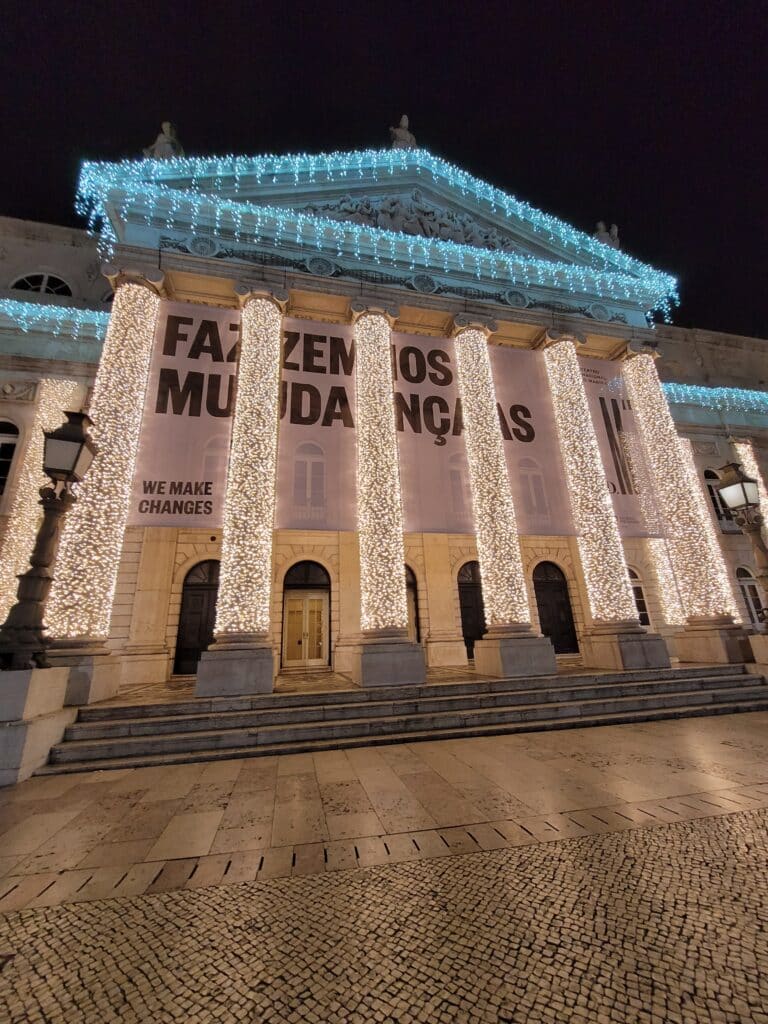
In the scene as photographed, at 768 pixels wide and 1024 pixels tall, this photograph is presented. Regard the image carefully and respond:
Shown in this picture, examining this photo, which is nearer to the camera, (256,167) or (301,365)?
A: (301,365)

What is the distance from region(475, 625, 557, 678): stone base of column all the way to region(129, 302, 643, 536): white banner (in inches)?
94.4

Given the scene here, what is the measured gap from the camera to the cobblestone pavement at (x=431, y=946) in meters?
1.65

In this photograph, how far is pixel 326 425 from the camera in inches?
384

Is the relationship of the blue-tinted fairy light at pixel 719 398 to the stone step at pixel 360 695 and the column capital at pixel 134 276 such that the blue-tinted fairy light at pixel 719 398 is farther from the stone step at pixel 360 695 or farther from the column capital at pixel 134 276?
the column capital at pixel 134 276

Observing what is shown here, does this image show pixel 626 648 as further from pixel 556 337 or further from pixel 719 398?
pixel 719 398

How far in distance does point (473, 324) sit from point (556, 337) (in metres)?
2.68

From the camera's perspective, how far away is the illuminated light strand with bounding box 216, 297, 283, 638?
8.20 meters

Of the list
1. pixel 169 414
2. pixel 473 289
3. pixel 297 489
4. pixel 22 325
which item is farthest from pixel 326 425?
pixel 22 325

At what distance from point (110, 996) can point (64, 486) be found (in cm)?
608

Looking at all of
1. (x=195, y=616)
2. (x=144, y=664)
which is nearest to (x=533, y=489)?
(x=195, y=616)

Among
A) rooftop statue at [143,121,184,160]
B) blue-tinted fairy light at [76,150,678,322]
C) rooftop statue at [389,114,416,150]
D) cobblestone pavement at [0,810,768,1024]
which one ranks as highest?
rooftop statue at [389,114,416,150]

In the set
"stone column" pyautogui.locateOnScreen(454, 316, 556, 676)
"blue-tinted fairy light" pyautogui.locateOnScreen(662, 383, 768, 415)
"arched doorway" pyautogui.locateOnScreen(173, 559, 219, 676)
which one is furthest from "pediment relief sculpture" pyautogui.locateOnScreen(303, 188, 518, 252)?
"arched doorway" pyautogui.locateOnScreen(173, 559, 219, 676)

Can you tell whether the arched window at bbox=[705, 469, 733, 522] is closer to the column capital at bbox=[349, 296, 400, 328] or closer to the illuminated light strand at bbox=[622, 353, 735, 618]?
the illuminated light strand at bbox=[622, 353, 735, 618]

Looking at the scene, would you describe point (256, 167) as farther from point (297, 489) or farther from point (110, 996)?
point (110, 996)
